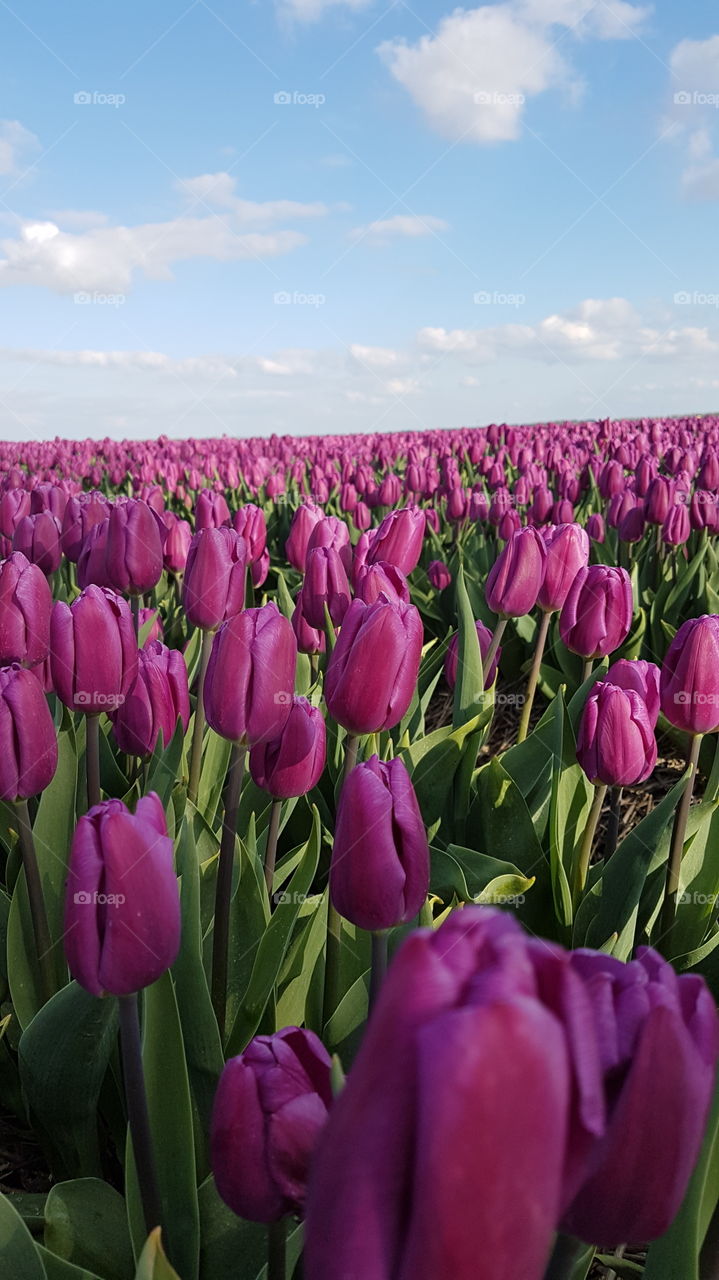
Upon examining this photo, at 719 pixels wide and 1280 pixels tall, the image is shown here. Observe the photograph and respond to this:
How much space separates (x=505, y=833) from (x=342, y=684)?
2.94 feet

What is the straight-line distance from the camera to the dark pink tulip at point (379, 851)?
945 mm

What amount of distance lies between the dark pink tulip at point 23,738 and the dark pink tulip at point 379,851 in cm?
56

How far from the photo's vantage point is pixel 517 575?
2314 mm

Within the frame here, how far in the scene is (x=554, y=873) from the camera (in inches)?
75.9

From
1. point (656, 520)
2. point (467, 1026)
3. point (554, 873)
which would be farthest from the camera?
point (656, 520)

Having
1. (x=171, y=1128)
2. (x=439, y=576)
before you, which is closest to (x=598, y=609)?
(x=171, y=1128)

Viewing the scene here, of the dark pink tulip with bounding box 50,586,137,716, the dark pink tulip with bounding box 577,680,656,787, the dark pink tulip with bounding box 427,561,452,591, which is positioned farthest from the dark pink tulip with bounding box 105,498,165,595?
the dark pink tulip with bounding box 427,561,452,591

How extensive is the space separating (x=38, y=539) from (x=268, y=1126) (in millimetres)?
Result: 2235

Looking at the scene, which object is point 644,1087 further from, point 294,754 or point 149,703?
point 149,703

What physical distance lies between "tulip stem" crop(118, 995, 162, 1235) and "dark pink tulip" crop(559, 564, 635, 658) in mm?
1521

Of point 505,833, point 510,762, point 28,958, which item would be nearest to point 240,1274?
point 28,958

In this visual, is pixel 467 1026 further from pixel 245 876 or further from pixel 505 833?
pixel 505 833

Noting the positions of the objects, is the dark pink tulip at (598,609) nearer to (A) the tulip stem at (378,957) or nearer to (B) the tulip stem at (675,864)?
(B) the tulip stem at (675,864)

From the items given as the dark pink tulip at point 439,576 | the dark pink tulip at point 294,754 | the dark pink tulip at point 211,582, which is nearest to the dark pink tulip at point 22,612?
the dark pink tulip at point 211,582
